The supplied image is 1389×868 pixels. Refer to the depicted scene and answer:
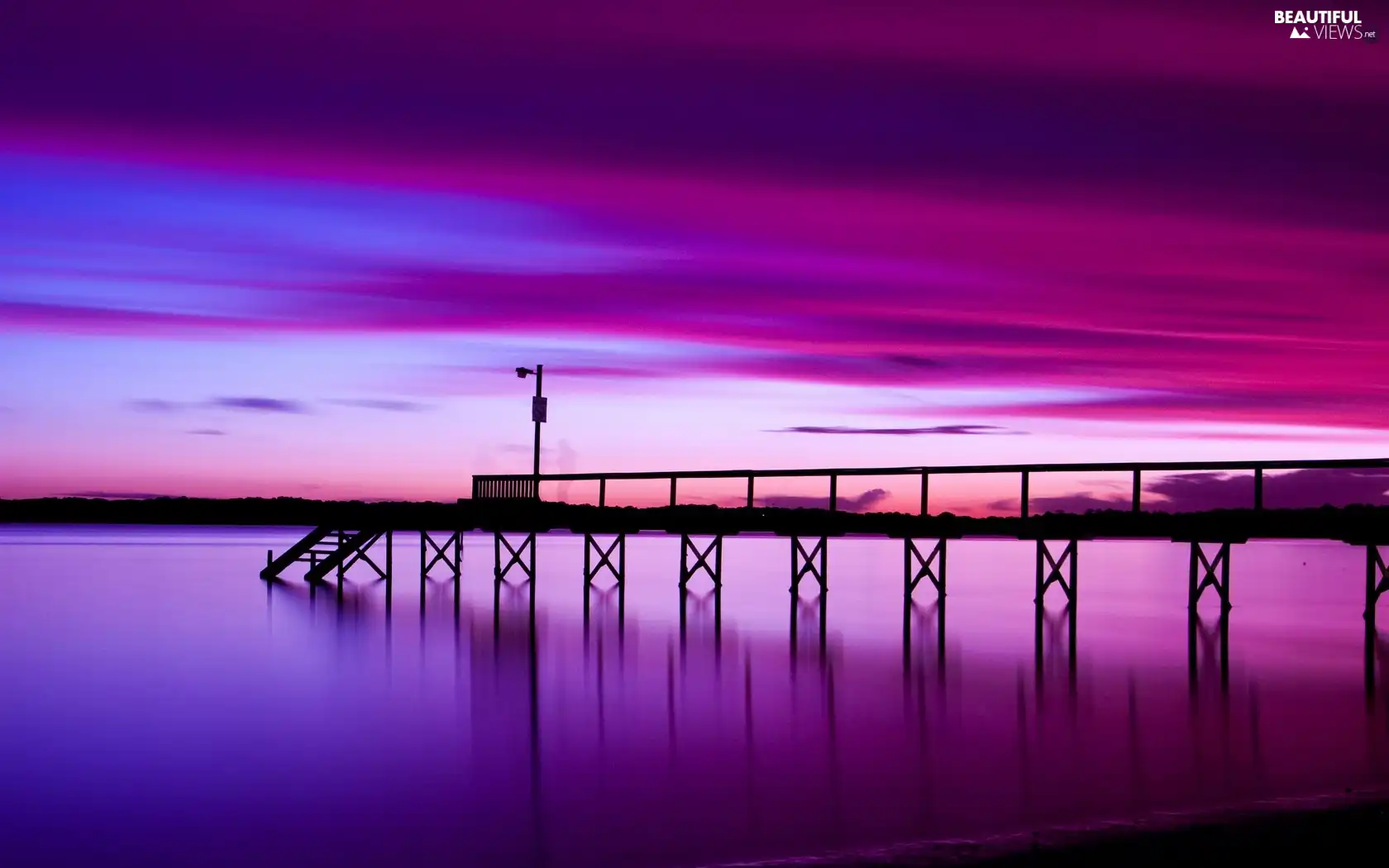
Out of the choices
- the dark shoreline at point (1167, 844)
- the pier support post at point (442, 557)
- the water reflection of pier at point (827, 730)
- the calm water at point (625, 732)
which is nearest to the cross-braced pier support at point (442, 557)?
the pier support post at point (442, 557)

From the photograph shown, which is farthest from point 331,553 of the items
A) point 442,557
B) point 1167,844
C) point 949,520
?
point 1167,844

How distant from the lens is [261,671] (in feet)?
81.6

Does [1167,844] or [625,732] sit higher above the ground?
[1167,844]

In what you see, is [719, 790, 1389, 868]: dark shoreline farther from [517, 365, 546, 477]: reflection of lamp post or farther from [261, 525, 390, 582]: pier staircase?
[261, 525, 390, 582]: pier staircase

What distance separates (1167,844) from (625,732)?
9.69 m

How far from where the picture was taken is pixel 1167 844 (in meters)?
8.99

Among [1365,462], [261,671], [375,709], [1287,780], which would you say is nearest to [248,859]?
[375,709]

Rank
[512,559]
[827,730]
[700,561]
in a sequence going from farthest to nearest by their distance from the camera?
[512,559] < [700,561] < [827,730]

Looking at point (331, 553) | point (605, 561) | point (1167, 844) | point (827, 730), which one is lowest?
point (827, 730)

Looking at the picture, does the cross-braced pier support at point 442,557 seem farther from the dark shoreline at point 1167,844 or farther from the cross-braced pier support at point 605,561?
the dark shoreline at point 1167,844

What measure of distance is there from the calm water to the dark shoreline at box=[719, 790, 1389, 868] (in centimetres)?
244

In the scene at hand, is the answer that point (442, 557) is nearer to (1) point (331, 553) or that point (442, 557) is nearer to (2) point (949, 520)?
(1) point (331, 553)

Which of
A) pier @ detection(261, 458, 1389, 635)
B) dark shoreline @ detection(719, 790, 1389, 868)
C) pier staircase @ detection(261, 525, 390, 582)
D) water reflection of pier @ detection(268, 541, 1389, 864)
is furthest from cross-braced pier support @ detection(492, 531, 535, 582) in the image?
dark shoreline @ detection(719, 790, 1389, 868)

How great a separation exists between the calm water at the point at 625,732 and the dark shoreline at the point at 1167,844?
2.44 metres
